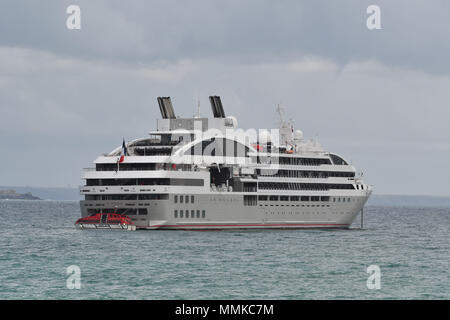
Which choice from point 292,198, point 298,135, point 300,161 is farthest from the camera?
point 298,135

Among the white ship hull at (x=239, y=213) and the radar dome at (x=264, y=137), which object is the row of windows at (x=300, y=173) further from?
the radar dome at (x=264, y=137)

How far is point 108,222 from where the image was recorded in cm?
8956

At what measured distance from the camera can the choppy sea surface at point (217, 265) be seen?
164ft

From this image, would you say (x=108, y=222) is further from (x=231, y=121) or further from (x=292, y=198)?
(x=292, y=198)

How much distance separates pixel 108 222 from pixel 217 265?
2962 cm

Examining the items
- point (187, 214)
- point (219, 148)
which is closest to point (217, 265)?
point (187, 214)

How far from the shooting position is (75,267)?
197ft

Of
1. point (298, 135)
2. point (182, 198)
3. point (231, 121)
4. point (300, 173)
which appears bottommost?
point (182, 198)

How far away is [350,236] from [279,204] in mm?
10211

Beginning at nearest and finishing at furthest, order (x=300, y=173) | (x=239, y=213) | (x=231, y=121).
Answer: (x=239, y=213), (x=300, y=173), (x=231, y=121)

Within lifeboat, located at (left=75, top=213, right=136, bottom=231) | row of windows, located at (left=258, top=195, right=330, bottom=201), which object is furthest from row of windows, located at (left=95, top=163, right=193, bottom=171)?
row of windows, located at (left=258, top=195, right=330, bottom=201)

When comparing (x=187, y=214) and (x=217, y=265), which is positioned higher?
(x=187, y=214)
